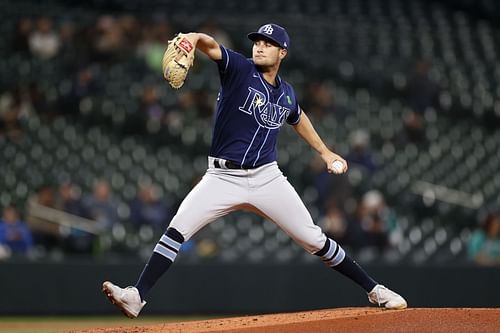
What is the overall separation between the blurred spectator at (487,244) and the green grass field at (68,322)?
129 inches

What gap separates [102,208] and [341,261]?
5319 millimetres

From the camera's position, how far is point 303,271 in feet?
35.8

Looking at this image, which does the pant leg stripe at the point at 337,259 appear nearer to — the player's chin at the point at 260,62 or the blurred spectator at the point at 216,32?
the player's chin at the point at 260,62

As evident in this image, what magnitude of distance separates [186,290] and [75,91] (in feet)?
11.9

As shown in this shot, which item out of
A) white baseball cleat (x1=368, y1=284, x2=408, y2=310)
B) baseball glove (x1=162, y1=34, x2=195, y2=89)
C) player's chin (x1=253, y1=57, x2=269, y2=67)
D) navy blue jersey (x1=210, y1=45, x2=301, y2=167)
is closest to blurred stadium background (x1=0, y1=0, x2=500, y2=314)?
white baseball cleat (x1=368, y1=284, x2=408, y2=310)

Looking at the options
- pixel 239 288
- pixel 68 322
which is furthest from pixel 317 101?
pixel 68 322

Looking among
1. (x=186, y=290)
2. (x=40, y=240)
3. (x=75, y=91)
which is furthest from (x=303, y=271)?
(x=75, y=91)

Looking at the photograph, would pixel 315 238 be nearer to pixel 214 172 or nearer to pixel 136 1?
pixel 214 172

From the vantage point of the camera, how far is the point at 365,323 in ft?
19.5

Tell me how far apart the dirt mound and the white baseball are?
2.95 ft

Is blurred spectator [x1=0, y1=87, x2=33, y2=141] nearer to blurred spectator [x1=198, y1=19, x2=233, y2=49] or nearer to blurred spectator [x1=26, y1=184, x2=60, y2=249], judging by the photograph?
blurred spectator [x1=26, y1=184, x2=60, y2=249]

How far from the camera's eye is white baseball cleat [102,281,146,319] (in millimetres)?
5676

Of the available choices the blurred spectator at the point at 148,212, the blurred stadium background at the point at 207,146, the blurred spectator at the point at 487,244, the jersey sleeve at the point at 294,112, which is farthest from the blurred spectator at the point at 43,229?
the jersey sleeve at the point at 294,112

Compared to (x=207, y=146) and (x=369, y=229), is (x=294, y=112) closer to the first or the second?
(x=369, y=229)
